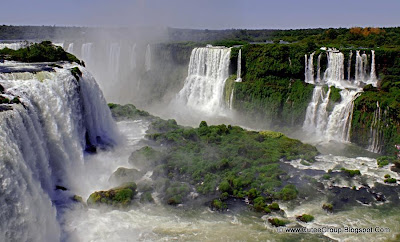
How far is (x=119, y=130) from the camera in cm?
2834

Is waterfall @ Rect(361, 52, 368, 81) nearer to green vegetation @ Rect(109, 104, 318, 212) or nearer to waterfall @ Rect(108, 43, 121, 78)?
green vegetation @ Rect(109, 104, 318, 212)

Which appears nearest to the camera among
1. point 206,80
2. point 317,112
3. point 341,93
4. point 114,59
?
point 341,93

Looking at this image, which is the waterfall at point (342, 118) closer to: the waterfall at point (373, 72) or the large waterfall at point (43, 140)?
the waterfall at point (373, 72)

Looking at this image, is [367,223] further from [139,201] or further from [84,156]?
[84,156]

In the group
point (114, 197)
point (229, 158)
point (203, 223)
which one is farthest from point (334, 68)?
point (114, 197)

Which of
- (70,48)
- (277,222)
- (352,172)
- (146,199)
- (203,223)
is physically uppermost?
(70,48)

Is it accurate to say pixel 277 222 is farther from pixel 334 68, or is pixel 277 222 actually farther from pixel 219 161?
pixel 334 68

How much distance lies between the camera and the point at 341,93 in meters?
27.8

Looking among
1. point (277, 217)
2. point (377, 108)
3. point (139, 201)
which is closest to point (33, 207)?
point (139, 201)

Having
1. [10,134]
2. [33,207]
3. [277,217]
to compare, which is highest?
[10,134]

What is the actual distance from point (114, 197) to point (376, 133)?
18.8m

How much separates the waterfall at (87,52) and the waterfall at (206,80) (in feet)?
53.5

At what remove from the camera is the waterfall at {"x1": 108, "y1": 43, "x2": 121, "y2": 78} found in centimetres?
4934

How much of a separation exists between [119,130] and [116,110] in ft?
17.6
